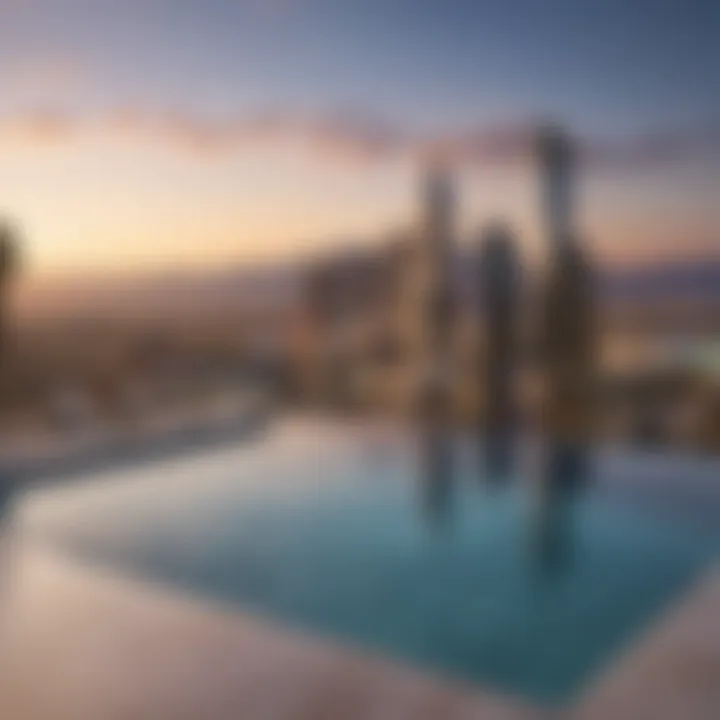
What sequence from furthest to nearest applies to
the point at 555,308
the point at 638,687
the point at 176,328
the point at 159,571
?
the point at 176,328
the point at 555,308
the point at 159,571
the point at 638,687

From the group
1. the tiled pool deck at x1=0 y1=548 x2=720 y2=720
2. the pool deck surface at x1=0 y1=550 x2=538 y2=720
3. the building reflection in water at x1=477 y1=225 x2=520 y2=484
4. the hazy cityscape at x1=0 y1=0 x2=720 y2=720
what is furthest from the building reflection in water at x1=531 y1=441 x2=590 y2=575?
the pool deck surface at x1=0 y1=550 x2=538 y2=720

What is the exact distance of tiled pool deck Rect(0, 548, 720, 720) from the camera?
2.00m

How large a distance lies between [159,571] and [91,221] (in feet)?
5.52

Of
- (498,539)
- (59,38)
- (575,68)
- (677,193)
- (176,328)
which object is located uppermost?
(59,38)

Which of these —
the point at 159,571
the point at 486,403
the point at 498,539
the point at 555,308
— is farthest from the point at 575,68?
the point at 159,571

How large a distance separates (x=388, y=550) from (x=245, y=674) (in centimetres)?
138

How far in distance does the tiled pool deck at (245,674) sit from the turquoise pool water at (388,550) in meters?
0.16

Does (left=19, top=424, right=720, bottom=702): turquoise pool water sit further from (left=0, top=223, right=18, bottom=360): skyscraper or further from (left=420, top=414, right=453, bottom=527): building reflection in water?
(left=0, top=223, right=18, bottom=360): skyscraper

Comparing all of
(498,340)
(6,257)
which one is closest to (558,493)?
(498,340)

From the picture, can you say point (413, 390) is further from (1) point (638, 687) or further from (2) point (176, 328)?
(1) point (638, 687)

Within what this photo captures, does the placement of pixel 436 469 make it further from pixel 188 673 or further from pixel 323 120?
pixel 188 673

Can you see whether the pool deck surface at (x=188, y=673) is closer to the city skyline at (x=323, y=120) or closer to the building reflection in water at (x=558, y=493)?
the building reflection in water at (x=558, y=493)

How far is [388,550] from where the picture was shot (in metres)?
3.50

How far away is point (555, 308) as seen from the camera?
3.48 metres
